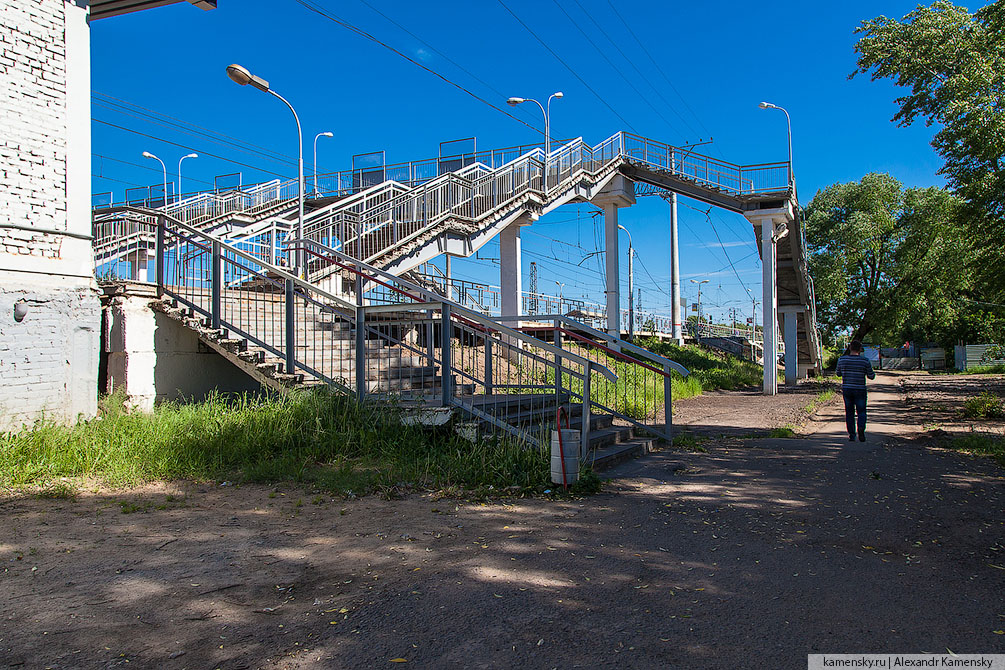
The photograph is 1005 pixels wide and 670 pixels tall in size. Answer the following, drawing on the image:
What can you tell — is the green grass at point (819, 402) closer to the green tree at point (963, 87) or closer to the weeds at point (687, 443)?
the green tree at point (963, 87)

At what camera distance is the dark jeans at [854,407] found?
10.5 meters

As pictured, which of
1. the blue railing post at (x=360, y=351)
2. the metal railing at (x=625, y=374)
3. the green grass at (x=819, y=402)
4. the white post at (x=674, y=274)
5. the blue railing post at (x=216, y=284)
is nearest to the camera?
the blue railing post at (x=360, y=351)

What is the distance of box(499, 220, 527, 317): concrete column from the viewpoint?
21109mm

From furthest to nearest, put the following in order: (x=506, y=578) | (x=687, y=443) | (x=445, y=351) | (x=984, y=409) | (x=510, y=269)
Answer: (x=510, y=269), (x=984, y=409), (x=687, y=443), (x=445, y=351), (x=506, y=578)

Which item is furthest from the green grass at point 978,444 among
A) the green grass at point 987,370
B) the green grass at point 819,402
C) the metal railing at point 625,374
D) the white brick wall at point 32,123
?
the green grass at point 987,370

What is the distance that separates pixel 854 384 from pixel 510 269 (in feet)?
40.6

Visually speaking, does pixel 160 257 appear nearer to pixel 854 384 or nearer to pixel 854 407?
pixel 854 384

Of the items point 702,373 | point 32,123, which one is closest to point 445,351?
point 32,123

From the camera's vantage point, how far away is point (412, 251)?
15.8 m

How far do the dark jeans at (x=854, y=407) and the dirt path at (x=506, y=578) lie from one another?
335 cm

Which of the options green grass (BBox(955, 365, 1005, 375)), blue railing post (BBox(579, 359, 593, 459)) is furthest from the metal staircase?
green grass (BBox(955, 365, 1005, 375))

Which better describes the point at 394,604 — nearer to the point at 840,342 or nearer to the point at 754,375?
the point at 754,375

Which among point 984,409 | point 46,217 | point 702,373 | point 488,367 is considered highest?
point 46,217

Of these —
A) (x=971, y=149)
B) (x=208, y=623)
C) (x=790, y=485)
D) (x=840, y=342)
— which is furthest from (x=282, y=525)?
(x=840, y=342)
